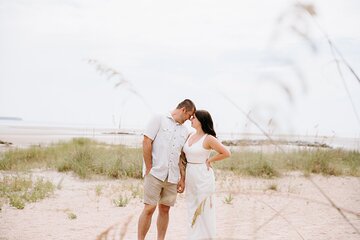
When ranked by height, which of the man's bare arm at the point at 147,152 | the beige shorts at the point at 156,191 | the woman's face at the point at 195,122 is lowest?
the beige shorts at the point at 156,191

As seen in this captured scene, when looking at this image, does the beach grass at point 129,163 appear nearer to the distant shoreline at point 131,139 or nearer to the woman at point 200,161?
the distant shoreline at point 131,139

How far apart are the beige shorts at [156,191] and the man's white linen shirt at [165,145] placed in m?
0.08

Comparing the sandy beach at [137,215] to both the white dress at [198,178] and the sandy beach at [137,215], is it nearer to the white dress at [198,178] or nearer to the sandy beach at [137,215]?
the sandy beach at [137,215]

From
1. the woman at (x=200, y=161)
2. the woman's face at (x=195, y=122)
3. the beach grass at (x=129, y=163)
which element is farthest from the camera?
the beach grass at (x=129, y=163)

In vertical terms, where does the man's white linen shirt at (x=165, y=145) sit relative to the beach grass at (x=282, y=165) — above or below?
above

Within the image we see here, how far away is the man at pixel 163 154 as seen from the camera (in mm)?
4652

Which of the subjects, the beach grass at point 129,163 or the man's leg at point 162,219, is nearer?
the man's leg at point 162,219

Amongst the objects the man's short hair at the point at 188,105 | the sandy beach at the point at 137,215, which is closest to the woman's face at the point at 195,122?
the man's short hair at the point at 188,105

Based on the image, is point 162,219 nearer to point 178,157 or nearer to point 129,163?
point 178,157

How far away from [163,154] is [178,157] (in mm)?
206

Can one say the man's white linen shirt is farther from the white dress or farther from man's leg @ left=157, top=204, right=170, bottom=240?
man's leg @ left=157, top=204, right=170, bottom=240

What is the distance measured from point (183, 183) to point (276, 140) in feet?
12.6

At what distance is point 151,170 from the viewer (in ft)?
15.3

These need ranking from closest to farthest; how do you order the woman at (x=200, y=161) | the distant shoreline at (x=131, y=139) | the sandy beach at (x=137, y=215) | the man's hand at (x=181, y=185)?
Answer: the distant shoreline at (x=131, y=139) < the woman at (x=200, y=161) < the man's hand at (x=181, y=185) < the sandy beach at (x=137, y=215)
